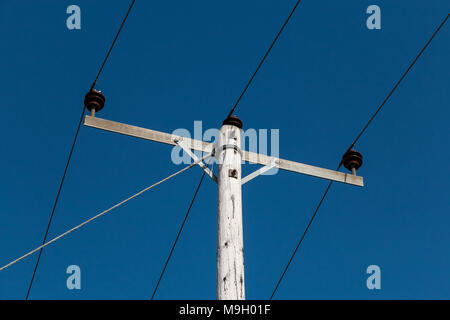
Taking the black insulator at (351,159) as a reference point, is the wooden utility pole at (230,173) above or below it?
below

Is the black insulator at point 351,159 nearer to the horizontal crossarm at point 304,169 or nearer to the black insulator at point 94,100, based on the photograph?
the horizontal crossarm at point 304,169

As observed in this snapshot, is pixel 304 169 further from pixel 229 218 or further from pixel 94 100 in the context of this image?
pixel 94 100

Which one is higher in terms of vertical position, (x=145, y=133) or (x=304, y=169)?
(x=145, y=133)

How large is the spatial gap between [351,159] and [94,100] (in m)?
2.70

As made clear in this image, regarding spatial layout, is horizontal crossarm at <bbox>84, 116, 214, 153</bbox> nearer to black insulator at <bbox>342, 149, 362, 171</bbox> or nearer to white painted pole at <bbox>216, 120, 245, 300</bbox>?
white painted pole at <bbox>216, 120, 245, 300</bbox>

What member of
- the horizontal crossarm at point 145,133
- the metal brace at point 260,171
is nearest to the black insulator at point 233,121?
the horizontal crossarm at point 145,133

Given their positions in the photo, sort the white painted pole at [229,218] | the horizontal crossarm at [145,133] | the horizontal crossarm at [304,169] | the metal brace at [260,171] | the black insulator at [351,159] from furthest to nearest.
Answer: the black insulator at [351,159], the horizontal crossarm at [304,169], the horizontal crossarm at [145,133], the metal brace at [260,171], the white painted pole at [229,218]

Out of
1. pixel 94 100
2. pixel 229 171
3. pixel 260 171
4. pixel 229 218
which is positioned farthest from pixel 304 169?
pixel 94 100

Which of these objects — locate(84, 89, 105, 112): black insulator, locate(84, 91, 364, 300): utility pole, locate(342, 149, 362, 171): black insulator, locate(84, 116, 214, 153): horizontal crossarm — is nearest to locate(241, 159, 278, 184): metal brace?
locate(84, 91, 364, 300): utility pole

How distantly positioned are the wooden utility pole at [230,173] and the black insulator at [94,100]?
0.22 metres

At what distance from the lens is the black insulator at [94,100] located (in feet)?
19.2

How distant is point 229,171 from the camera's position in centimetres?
524
